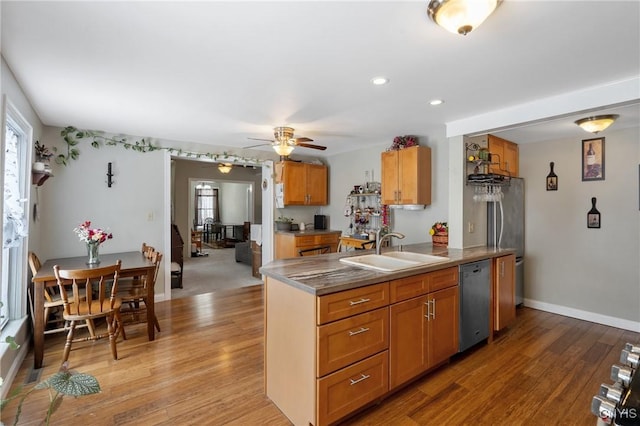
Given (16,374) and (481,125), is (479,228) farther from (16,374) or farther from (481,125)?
(16,374)

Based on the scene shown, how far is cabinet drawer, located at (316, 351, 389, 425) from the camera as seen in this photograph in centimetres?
174

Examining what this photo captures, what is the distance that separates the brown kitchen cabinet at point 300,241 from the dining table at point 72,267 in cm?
214

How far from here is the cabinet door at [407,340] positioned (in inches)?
82.2

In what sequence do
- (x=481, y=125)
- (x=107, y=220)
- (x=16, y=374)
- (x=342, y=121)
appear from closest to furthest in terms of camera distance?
(x=16, y=374) → (x=481, y=125) → (x=342, y=121) → (x=107, y=220)

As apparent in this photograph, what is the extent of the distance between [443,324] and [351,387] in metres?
1.04

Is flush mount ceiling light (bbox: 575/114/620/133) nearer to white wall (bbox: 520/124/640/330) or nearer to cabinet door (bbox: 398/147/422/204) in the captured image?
white wall (bbox: 520/124/640/330)

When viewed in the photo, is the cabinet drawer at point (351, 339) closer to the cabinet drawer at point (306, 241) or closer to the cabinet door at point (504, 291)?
the cabinet door at point (504, 291)

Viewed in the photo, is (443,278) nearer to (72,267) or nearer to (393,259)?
(393,259)

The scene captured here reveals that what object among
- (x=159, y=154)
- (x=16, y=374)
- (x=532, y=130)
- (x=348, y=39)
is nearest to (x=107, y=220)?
(x=159, y=154)

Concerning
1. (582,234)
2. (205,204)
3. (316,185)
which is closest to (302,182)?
(316,185)

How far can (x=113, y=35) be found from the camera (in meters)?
1.75

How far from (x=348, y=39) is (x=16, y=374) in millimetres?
3559

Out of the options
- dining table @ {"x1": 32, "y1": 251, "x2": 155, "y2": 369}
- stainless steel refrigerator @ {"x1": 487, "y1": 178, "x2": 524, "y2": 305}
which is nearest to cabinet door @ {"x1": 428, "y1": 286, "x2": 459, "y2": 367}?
stainless steel refrigerator @ {"x1": 487, "y1": 178, "x2": 524, "y2": 305}

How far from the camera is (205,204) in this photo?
12102 millimetres
